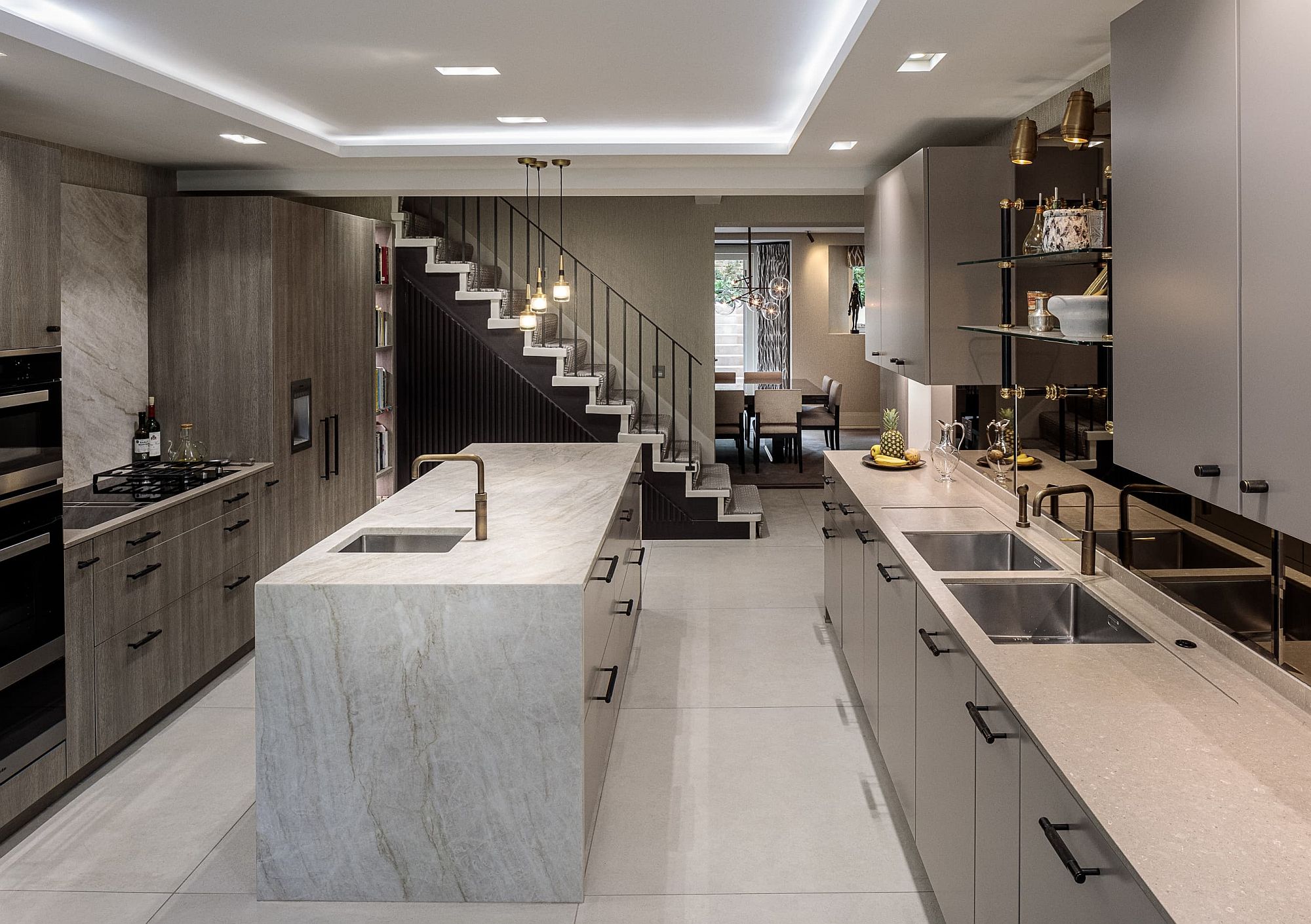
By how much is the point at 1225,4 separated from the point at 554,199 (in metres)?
7.51

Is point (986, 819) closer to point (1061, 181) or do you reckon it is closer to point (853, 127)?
point (1061, 181)

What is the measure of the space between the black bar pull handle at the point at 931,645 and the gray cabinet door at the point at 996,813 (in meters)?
0.30

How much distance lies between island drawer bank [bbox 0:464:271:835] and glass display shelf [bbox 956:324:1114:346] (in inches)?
134

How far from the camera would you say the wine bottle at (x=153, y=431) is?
17.4 feet

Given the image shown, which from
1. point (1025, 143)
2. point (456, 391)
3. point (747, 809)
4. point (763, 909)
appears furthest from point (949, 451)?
point (456, 391)

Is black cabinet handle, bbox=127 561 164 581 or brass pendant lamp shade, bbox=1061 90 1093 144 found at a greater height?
brass pendant lamp shade, bbox=1061 90 1093 144

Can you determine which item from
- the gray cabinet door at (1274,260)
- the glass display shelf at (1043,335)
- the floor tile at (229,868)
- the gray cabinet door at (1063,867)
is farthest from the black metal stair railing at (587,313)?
the gray cabinet door at (1274,260)

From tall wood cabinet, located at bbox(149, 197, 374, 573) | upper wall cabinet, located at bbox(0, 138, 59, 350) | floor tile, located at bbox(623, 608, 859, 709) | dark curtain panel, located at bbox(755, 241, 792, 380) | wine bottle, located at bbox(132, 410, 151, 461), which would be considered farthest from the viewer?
dark curtain panel, located at bbox(755, 241, 792, 380)

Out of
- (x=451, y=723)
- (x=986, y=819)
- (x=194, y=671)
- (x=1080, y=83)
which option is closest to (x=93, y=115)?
(x=194, y=671)

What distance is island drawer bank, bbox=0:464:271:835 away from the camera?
3.62m

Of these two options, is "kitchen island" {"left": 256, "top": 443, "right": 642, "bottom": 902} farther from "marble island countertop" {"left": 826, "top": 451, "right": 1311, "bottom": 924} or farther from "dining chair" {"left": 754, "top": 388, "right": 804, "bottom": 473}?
"dining chair" {"left": 754, "top": 388, "right": 804, "bottom": 473}

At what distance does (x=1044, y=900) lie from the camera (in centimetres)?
180

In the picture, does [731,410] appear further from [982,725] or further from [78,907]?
[982,725]

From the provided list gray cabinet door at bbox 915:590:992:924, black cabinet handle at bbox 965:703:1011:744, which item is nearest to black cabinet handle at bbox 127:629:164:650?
gray cabinet door at bbox 915:590:992:924
